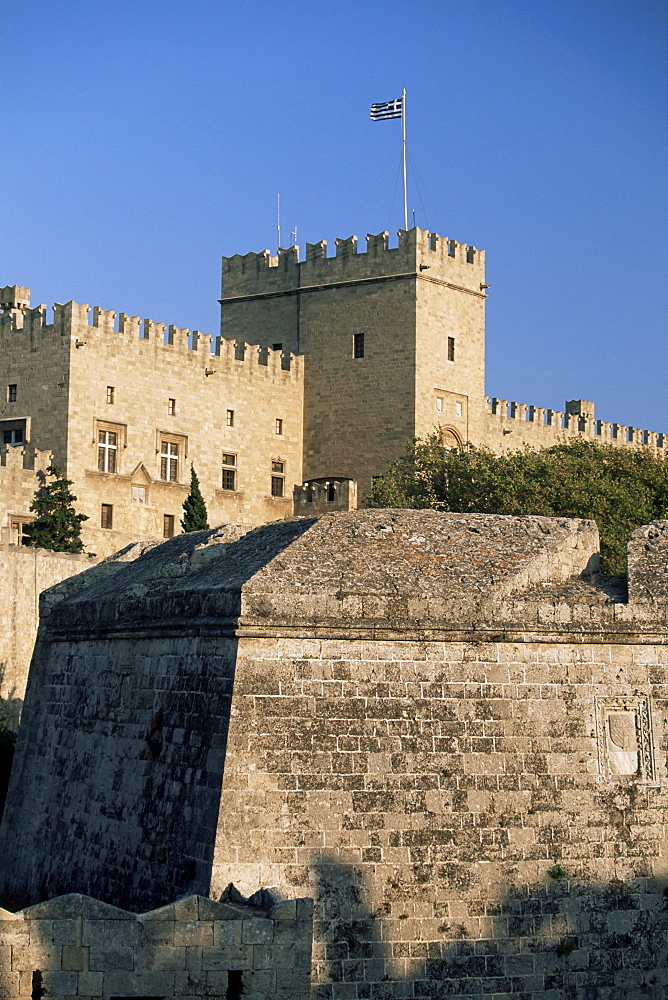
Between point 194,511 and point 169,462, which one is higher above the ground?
point 169,462

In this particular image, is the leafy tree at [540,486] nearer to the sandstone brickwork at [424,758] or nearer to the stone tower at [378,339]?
the stone tower at [378,339]

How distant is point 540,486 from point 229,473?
→ 58.9ft

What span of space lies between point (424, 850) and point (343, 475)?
4087 cm

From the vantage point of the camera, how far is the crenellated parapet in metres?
52.9

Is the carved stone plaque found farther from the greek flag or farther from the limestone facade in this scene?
the greek flag

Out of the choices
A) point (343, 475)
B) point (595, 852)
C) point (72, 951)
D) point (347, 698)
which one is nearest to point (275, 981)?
point (72, 951)

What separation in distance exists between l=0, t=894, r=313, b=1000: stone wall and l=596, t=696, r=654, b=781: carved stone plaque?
3.43 meters

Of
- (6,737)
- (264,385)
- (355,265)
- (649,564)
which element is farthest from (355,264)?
(649,564)

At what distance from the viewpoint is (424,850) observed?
12219 millimetres

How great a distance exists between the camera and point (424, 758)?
1241 centimetres

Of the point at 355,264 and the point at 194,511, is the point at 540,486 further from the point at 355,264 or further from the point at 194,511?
the point at 355,264

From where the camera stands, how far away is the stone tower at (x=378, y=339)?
52.3 meters

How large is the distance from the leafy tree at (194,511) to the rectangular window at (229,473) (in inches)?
112

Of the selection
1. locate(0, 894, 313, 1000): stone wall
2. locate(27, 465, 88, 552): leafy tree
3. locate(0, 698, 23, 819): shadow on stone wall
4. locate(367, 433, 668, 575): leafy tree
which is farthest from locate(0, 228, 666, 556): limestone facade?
locate(0, 894, 313, 1000): stone wall
